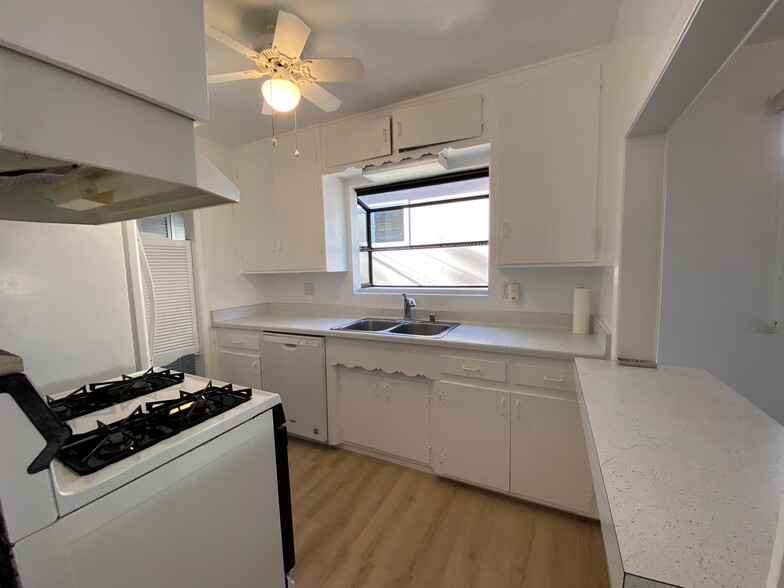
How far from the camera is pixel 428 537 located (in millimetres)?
1575

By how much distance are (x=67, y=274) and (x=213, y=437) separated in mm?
868

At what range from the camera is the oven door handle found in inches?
20.6

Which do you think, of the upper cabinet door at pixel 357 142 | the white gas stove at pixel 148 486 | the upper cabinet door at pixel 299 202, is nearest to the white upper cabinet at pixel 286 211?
the upper cabinet door at pixel 299 202

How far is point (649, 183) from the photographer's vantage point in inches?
50.6

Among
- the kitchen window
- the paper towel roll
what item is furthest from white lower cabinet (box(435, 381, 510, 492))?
the kitchen window

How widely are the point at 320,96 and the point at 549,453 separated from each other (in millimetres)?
2242

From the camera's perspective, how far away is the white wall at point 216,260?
268cm

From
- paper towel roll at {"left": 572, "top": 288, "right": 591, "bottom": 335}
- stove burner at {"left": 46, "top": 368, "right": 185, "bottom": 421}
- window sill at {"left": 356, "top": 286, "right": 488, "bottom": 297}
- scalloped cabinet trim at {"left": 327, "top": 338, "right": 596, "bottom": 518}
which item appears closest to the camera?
stove burner at {"left": 46, "top": 368, "right": 185, "bottom": 421}

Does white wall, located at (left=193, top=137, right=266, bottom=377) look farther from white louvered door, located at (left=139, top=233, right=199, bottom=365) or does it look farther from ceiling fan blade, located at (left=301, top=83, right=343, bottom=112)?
ceiling fan blade, located at (left=301, top=83, right=343, bottom=112)

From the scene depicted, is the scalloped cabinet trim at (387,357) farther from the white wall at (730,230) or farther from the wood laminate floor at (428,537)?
the white wall at (730,230)

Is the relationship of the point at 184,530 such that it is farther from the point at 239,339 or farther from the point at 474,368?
the point at 239,339

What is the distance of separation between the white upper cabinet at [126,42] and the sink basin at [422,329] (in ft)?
5.90

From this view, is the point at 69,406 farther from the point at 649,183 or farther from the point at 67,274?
the point at 649,183

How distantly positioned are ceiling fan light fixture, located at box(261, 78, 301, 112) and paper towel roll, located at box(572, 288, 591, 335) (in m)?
1.91
